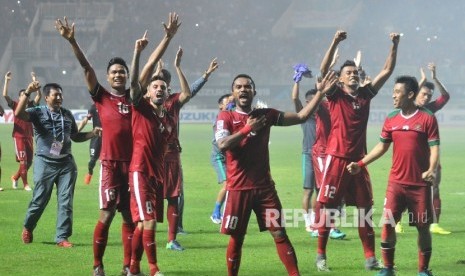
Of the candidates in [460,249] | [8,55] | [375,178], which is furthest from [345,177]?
[8,55]

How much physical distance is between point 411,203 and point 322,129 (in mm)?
3525

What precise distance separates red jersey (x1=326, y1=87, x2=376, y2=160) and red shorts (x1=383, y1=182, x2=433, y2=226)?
1.07 metres

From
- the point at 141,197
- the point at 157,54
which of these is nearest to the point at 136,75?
the point at 157,54

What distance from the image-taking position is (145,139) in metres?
8.80

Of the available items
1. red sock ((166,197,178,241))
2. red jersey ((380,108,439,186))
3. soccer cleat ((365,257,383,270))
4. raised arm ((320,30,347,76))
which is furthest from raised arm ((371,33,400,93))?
red sock ((166,197,178,241))

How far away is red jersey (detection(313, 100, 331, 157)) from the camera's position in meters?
12.2

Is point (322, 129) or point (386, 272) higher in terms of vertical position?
point (322, 129)

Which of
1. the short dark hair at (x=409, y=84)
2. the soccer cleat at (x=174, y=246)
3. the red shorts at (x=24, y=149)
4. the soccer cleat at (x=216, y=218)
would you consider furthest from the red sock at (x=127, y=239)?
the red shorts at (x=24, y=149)

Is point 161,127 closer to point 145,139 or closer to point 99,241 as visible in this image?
point 145,139

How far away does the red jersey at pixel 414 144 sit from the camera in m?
8.98

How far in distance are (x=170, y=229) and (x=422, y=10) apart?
60.2 metres

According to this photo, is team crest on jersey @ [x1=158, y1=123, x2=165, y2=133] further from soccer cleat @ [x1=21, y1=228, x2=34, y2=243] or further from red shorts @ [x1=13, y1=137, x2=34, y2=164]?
red shorts @ [x1=13, y1=137, x2=34, y2=164]

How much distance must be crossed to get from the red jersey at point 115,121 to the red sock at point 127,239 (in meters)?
0.79

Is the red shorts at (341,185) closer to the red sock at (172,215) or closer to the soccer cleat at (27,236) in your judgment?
the red sock at (172,215)
